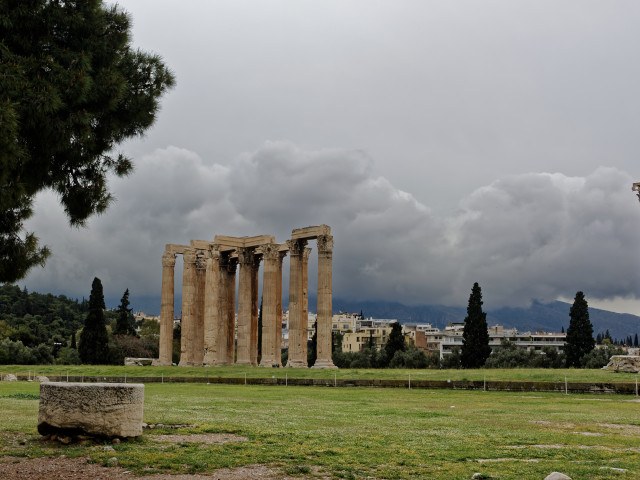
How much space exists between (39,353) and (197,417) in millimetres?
73940

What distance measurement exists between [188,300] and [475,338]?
27.8 meters

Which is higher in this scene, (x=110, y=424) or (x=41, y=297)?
(x=41, y=297)

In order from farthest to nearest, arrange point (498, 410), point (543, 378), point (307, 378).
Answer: point (307, 378), point (543, 378), point (498, 410)

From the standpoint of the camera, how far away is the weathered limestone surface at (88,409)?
11.6m

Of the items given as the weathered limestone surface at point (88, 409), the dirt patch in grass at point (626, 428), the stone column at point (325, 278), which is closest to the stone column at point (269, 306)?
the stone column at point (325, 278)

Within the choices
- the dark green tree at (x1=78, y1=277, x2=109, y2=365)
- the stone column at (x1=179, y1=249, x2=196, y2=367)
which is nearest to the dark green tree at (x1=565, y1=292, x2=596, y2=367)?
the stone column at (x1=179, y1=249, x2=196, y2=367)

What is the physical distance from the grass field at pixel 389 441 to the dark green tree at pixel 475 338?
47553 millimetres

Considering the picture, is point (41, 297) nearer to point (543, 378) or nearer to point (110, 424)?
point (543, 378)

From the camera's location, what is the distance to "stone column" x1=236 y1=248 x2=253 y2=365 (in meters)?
54.5

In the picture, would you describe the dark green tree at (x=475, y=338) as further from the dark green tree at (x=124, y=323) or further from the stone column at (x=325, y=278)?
the dark green tree at (x=124, y=323)

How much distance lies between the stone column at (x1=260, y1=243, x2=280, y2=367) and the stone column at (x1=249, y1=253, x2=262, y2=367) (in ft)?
9.10

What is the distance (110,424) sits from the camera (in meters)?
11.7

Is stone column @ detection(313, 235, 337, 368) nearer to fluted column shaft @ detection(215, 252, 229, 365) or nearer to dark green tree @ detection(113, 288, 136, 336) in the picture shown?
fluted column shaft @ detection(215, 252, 229, 365)

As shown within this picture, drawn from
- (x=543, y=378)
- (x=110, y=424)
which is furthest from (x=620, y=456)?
(x=543, y=378)
